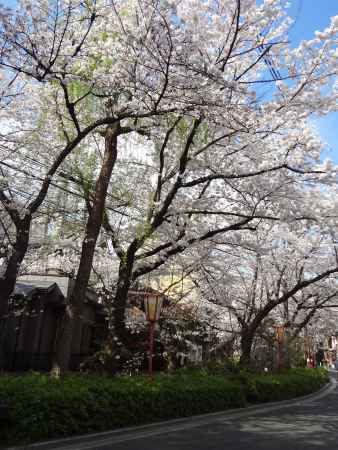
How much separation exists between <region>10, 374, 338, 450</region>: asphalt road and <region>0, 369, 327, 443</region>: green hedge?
310 mm

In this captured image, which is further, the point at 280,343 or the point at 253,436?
the point at 280,343

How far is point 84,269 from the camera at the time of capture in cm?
1019

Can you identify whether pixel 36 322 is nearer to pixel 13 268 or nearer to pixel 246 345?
pixel 246 345

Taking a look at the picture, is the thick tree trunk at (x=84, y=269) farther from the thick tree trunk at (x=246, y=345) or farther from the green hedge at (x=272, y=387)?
the thick tree trunk at (x=246, y=345)

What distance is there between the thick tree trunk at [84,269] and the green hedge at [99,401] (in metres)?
0.52

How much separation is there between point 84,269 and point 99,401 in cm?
274

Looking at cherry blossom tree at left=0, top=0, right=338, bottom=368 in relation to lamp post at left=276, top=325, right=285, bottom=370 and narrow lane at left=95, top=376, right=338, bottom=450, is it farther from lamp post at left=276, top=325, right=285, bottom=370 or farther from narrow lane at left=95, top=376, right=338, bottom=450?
lamp post at left=276, top=325, right=285, bottom=370

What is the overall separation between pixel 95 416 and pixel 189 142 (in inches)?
246

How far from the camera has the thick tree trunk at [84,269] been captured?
9.75 meters

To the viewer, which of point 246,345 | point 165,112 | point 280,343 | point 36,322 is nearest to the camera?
point 165,112

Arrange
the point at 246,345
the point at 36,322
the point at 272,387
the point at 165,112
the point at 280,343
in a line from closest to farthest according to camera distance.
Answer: the point at 165,112, the point at 272,387, the point at 246,345, the point at 36,322, the point at 280,343

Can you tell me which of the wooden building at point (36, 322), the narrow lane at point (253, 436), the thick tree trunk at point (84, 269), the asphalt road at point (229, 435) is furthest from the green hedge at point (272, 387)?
the thick tree trunk at point (84, 269)

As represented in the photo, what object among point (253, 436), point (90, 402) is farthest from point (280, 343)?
point (90, 402)

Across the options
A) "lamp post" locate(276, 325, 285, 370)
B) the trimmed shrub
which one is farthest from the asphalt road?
"lamp post" locate(276, 325, 285, 370)
